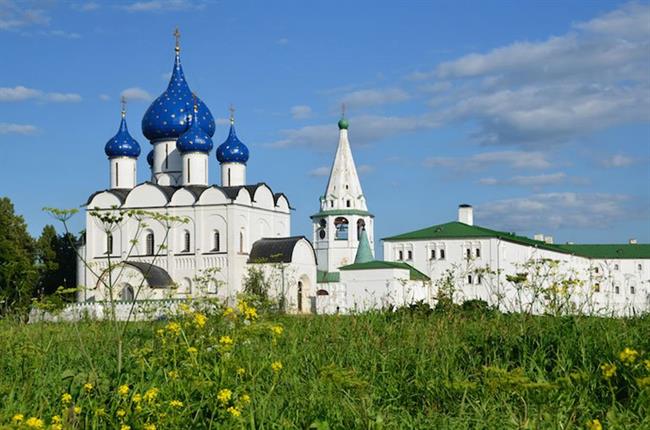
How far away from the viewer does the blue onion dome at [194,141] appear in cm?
3941

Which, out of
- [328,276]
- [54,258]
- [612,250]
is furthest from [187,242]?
[612,250]

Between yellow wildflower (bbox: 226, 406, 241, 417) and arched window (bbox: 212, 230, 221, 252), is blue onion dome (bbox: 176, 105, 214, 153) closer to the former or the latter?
arched window (bbox: 212, 230, 221, 252)

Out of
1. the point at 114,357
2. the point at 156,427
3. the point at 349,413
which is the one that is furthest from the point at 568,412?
the point at 114,357

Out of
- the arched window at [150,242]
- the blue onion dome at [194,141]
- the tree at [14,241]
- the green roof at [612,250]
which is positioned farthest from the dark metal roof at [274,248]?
the green roof at [612,250]

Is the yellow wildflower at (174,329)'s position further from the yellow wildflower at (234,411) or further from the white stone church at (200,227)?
the white stone church at (200,227)

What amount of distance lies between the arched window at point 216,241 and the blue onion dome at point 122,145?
20.1 ft

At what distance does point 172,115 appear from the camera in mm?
41750

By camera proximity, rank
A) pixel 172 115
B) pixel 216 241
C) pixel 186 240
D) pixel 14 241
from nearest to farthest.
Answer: pixel 14 241
pixel 216 241
pixel 186 240
pixel 172 115

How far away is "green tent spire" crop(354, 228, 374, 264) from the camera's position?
4943 centimetres

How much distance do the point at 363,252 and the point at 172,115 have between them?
13.8 meters

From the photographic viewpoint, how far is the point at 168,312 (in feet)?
24.8

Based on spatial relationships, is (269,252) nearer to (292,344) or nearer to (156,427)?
(292,344)

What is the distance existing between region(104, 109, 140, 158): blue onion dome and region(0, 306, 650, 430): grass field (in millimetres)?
35417

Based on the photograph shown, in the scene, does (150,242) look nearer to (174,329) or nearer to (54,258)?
(54,258)
